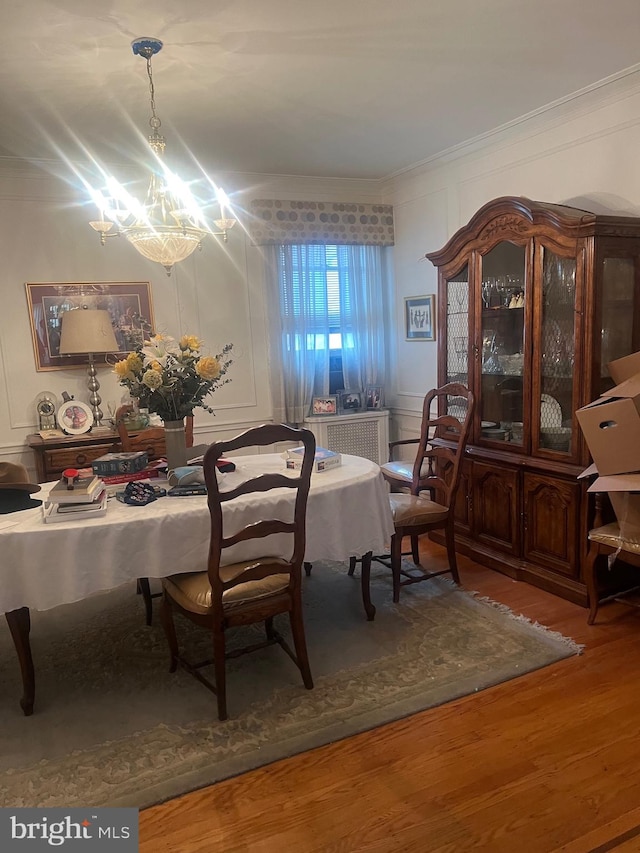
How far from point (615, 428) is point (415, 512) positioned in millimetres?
1086

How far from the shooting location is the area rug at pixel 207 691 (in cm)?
212

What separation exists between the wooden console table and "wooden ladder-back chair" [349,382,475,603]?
1602mm

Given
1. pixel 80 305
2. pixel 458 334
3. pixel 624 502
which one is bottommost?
pixel 624 502

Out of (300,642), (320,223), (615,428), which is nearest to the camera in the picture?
(300,642)

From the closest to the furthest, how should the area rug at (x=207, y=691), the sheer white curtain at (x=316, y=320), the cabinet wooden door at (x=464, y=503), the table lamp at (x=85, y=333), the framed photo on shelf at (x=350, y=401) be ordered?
the area rug at (x=207, y=691)
the cabinet wooden door at (x=464, y=503)
the table lamp at (x=85, y=333)
the sheer white curtain at (x=316, y=320)
the framed photo on shelf at (x=350, y=401)

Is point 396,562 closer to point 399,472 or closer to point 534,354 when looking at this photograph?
point 399,472

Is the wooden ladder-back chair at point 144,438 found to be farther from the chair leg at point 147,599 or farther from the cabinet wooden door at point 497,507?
the cabinet wooden door at point 497,507

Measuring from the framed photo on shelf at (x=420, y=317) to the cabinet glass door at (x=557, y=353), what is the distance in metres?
1.53

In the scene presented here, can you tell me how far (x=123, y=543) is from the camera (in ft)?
7.77

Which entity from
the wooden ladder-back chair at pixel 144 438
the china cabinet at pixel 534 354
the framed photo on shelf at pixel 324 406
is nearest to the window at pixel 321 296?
the framed photo on shelf at pixel 324 406

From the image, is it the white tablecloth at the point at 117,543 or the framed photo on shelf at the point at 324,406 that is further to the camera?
the framed photo on shelf at the point at 324,406

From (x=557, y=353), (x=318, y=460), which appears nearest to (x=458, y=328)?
(x=557, y=353)

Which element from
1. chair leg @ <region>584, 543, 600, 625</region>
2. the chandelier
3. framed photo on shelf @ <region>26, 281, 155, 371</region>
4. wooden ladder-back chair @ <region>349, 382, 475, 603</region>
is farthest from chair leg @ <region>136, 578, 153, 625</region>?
chair leg @ <region>584, 543, 600, 625</region>

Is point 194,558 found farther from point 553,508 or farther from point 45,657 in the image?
point 553,508
